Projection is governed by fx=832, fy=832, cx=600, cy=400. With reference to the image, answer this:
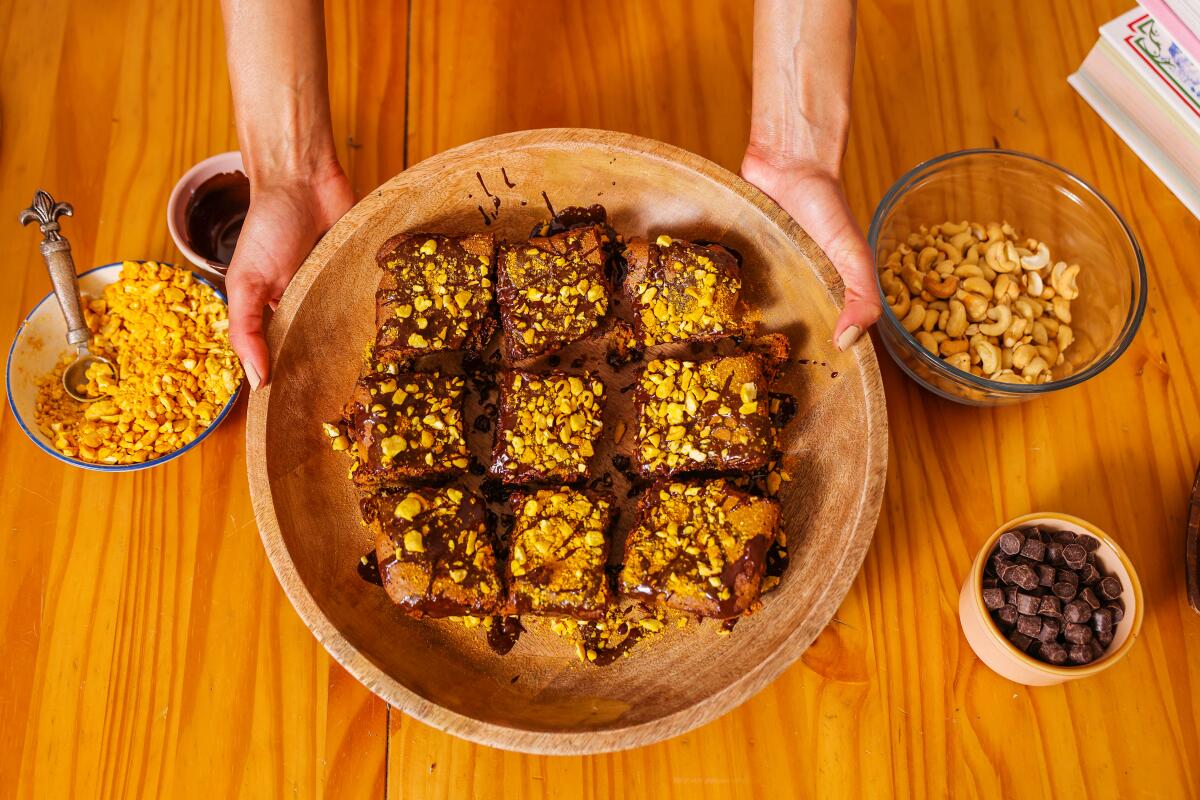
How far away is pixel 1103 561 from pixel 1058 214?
2.70 ft

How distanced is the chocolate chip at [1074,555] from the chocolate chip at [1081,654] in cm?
14

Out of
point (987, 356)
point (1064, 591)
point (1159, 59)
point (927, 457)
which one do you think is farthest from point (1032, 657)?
point (1159, 59)

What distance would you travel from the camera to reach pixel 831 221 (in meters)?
1.68

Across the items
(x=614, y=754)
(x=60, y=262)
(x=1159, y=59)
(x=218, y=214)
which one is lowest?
(x=614, y=754)

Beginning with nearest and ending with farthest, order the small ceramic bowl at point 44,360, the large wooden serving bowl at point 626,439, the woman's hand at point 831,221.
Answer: the large wooden serving bowl at point 626,439 < the woman's hand at point 831,221 < the small ceramic bowl at point 44,360

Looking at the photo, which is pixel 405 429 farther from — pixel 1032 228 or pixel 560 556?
pixel 1032 228

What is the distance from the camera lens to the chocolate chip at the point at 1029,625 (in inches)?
59.9

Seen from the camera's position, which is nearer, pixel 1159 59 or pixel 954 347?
pixel 954 347

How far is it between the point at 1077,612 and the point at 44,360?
6.96ft

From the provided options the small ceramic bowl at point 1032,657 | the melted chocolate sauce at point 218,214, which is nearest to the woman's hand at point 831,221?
the small ceramic bowl at point 1032,657

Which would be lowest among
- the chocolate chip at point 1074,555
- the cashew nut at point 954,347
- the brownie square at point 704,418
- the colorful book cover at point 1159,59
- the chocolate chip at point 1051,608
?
the chocolate chip at point 1051,608

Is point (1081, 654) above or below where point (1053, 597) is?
below

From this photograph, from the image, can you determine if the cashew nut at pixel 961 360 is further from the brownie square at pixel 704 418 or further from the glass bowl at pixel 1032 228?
the brownie square at pixel 704 418

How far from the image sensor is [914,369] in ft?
5.82
